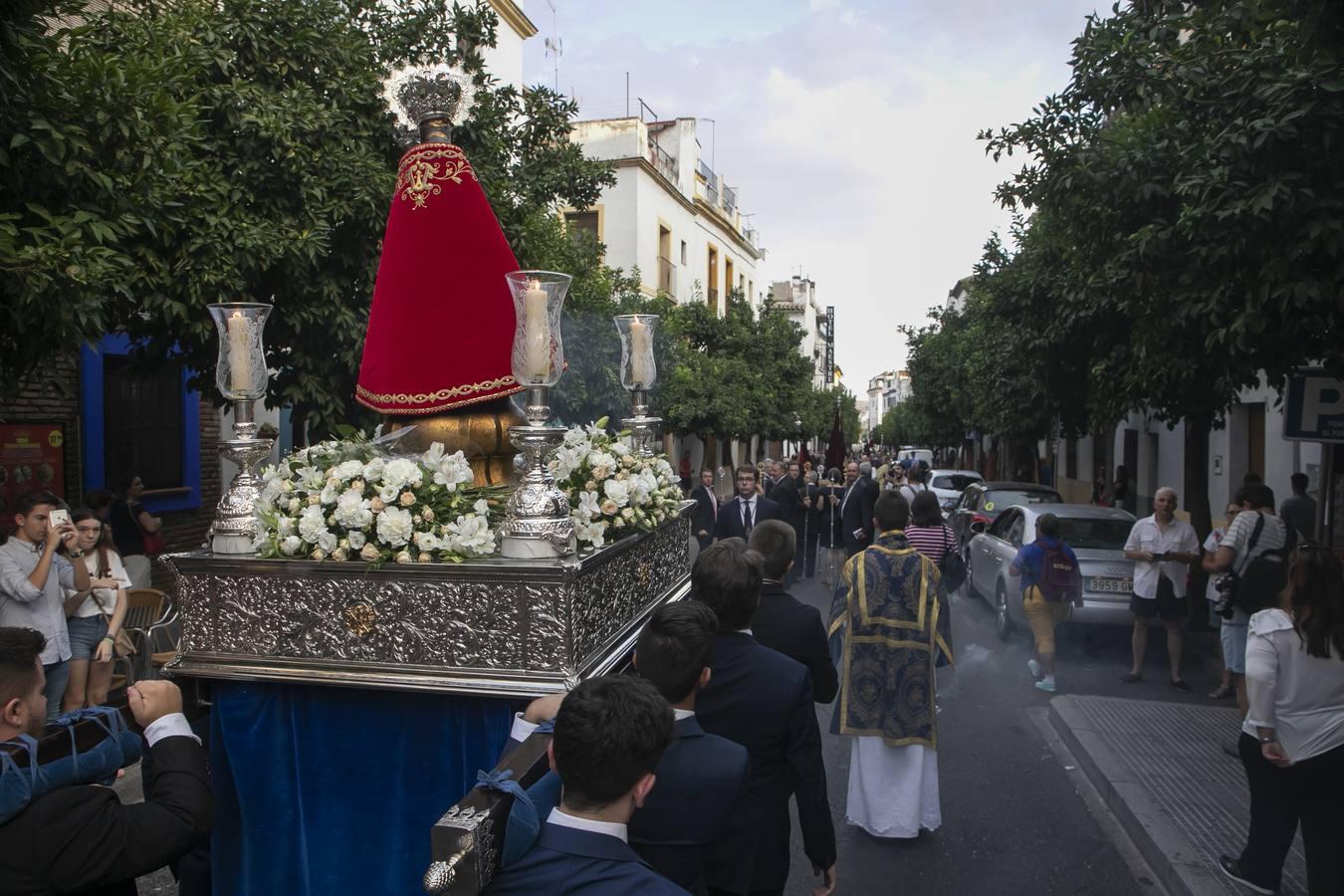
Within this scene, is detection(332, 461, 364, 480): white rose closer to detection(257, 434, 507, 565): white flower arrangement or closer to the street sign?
detection(257, 434, 507, 565): white flower arrangement

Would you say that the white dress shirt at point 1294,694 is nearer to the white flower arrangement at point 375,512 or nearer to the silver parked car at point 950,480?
the white flower arrangement at point 375,512

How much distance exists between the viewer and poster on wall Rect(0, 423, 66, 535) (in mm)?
9320

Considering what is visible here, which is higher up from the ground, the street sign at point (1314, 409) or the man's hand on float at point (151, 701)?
the street sign at point (1314, 409)

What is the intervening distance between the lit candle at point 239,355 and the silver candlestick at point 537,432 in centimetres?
109

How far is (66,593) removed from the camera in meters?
6.11

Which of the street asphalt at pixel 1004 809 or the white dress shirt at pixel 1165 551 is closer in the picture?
the street asphalt at pixel 1004 809

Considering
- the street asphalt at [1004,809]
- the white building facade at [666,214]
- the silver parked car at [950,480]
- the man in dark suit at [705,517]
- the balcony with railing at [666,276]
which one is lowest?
the street asphalt at [1004,809]

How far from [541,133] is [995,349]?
10155mm

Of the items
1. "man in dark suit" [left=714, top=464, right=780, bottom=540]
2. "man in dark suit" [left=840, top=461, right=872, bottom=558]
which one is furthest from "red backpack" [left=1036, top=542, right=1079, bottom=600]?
"man in dark suit" [left=840, top=461, right=872, bottom=558]

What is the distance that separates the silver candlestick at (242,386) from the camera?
3.52 m

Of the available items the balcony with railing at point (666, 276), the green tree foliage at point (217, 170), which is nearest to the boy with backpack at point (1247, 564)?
the green tree foliage at point (217, 170)

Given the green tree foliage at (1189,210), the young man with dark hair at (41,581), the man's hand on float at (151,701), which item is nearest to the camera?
the man's hand on float at (151,701)

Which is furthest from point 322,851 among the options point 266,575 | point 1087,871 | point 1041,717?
point 1041,717

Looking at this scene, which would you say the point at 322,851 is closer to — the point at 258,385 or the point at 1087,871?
the point at 258,385
